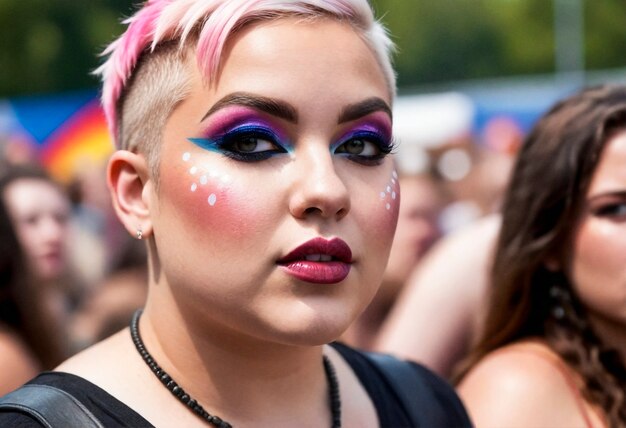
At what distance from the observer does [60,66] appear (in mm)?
27594

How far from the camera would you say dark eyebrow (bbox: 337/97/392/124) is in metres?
1.89

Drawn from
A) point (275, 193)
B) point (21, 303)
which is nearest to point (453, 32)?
point (21, 303)

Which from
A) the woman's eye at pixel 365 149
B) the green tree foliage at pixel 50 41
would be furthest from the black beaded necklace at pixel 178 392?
the green tree foliage at pixel 50 41

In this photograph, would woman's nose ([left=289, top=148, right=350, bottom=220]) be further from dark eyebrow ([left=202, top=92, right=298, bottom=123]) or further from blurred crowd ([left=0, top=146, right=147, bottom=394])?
blurred crowd ([left=0, top=146, right=147, bottom=394])

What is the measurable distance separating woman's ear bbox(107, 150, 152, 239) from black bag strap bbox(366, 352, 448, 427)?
716mm

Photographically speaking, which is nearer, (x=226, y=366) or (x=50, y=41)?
(x=226, y=366)

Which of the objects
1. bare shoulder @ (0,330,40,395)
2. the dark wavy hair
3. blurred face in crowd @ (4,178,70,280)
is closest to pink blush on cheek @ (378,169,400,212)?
bare shoulder @ (0,330,40,395)

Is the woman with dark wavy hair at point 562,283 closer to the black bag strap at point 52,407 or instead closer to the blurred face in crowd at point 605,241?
the blurred face in crowd at point 605,241

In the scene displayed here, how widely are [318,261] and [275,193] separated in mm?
153

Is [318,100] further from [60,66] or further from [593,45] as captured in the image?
[593,45]

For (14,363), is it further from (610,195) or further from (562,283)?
(610,195)

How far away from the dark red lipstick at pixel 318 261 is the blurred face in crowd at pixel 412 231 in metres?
2.97

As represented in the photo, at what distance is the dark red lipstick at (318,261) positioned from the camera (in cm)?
180

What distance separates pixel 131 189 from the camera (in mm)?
2008
